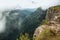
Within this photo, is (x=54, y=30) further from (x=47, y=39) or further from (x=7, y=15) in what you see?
(x=7, y=15)

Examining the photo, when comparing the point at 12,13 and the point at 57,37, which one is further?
the point at 12,13

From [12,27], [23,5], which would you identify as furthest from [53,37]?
[23,5]

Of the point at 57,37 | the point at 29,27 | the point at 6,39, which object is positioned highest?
the point at 57,37

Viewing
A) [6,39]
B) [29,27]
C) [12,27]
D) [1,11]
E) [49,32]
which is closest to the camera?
[49,32]

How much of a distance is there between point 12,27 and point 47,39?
6085cm

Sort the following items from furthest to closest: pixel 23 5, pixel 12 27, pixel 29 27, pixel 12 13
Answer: pixel 23 5
pixel 12 13
pixel 12 27
pixel 29 27

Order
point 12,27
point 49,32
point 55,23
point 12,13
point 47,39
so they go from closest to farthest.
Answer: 1. point 47,39
2. point 49,32
3. point 55,23
4. point 12,27
5. point 12,13

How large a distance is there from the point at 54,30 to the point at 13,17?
205 feet

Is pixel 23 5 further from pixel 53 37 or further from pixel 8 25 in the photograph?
pixel 53 37

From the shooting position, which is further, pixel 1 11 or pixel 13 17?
pixel 1 11

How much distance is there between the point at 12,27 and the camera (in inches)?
3031

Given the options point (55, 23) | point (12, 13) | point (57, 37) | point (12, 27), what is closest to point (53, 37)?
point (57, 37)

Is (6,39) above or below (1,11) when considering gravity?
below

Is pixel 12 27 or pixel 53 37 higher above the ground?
pixel 53 37
